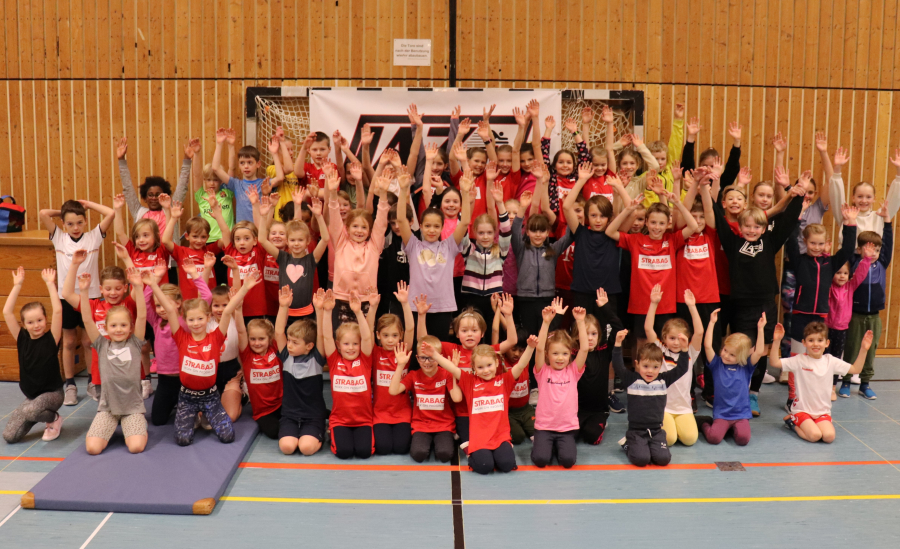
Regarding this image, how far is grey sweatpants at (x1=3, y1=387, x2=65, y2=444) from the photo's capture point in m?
5.53

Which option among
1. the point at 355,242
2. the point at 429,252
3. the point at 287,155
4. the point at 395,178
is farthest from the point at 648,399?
the point at 287,155

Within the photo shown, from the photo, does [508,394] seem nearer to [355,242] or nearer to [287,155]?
[355,242]

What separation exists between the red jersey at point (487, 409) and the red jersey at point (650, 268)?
1511 mm

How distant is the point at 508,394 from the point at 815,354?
2.60 meters

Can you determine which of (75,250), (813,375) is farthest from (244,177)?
(813,375)

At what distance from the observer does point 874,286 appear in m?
6.74

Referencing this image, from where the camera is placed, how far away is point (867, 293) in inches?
266

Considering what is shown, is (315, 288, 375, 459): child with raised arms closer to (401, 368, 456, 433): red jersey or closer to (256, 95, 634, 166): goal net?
(401, 368, 456, 433): red jersey

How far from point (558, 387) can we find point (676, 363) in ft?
3.29

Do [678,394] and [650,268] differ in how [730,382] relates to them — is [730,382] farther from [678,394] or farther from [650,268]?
[650,268]

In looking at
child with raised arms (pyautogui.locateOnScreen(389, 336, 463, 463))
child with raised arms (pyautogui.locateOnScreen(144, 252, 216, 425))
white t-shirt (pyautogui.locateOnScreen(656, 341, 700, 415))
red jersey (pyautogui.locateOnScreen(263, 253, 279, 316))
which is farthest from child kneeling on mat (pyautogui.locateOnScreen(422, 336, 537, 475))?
child with raised arms (pyautogui.locateOnScreen(144, 252, 216, 425))

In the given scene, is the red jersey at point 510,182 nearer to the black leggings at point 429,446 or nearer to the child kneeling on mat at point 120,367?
the black leggings at point 429,446

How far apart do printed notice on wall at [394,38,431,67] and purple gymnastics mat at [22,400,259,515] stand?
4.17m

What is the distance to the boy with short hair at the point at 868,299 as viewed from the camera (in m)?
6.71
